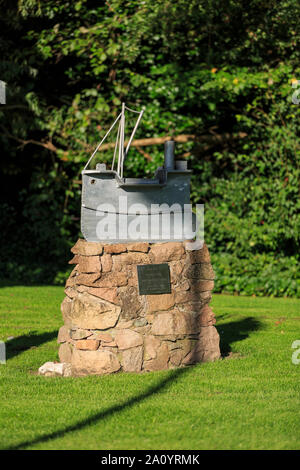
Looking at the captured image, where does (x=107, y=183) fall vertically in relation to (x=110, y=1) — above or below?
below

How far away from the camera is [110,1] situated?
47.2 feet

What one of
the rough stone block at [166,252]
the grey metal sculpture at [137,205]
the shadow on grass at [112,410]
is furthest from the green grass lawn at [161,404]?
the grey metal sculpture at [137,205]

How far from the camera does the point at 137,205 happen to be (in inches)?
272

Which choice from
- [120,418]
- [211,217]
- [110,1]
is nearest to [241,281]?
[211,217]

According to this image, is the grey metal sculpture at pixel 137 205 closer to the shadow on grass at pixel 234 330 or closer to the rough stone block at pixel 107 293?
the rough stone block at pixel 107 293

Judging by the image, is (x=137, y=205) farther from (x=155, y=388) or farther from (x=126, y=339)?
(x=155, y=388)

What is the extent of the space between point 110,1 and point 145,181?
340 inches

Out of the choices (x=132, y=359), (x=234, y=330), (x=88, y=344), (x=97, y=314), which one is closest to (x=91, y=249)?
(x=97, y=314)

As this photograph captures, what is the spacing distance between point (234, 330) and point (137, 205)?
318 centimetres

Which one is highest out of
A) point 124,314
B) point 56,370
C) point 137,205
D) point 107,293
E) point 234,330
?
point 137,205

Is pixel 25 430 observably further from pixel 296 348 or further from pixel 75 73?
pixel 75 73

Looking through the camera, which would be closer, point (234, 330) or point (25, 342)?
point (25, 342)

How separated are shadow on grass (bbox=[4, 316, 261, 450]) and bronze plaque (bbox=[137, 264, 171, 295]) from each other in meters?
0.78

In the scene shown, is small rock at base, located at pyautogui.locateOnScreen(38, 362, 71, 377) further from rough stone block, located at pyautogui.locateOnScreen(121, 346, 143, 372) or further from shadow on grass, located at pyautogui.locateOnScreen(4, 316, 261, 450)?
shadow on grass, located at pyautogui.locateOnScreen(4, 316, 261, 450)
